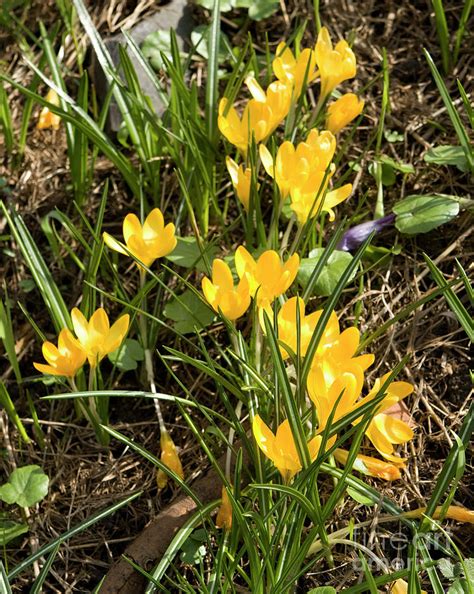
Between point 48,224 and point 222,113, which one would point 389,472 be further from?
point 48,224

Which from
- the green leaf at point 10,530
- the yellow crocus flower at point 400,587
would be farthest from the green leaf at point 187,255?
the yellow crocus flower at point 400,587

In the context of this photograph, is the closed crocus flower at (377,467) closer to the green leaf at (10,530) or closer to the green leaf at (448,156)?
the green leaf at (10,530)

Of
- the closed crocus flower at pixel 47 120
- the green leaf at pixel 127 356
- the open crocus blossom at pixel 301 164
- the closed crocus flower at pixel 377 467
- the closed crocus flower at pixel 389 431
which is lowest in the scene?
the closed crocus flower at pixel 377 467

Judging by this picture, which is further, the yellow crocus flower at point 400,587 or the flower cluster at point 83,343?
the flower cluster at point 83,343

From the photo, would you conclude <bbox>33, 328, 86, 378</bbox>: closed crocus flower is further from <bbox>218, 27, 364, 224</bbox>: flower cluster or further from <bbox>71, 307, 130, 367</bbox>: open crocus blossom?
<bbox>218, 27, 364, 224</bbox>: flower cluster

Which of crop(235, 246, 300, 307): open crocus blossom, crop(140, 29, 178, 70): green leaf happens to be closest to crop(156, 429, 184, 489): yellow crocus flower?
crop(235, 246, 300, 307): open crocus blossom

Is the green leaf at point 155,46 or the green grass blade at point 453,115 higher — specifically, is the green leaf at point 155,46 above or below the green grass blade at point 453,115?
above
